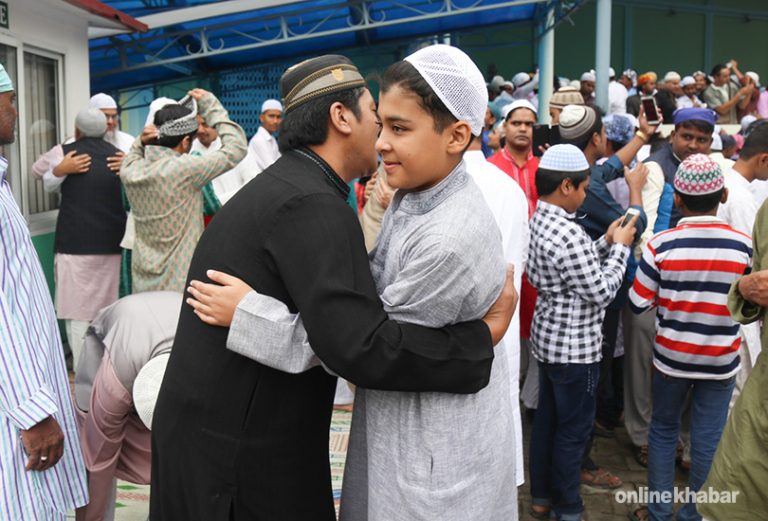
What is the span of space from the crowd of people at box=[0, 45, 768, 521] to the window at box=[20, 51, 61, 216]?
3.75 meters

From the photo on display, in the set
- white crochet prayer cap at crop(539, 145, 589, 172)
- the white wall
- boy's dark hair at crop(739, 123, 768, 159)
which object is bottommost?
white crochet prayer cap at crop(539, 145, 589, 172)

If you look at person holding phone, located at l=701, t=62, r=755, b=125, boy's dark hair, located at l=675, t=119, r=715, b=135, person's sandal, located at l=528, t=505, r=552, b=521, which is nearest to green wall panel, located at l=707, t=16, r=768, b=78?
person holding phone, located at l=701, t=62, r=755, b=125

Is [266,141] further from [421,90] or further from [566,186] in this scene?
[421,90]

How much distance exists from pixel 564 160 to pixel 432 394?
85.5 inches

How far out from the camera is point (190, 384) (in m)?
1.93

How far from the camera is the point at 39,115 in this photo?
20.5 feet

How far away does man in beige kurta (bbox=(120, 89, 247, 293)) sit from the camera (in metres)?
4.81

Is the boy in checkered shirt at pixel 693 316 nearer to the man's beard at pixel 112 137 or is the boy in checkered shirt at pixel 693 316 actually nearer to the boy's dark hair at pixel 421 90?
the boy's dark hair at pixel 421 90

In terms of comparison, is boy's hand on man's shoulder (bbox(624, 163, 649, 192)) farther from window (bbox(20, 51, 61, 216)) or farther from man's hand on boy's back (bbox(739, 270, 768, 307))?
window (bbox(20, 51, 61, 216))

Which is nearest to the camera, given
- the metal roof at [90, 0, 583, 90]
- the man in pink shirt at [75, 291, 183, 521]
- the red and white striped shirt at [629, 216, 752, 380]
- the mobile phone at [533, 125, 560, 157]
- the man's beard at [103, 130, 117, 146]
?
the man in pink shirt at [75, 291, 183, 521]

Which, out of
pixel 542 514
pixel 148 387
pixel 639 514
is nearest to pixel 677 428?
pixel 639 514

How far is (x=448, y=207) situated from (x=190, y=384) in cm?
76

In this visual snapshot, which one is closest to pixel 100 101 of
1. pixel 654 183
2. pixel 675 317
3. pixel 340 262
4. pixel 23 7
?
pixel 23 7

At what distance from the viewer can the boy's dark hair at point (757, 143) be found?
15.1ft
